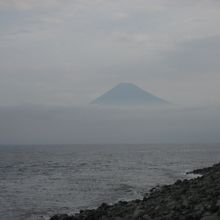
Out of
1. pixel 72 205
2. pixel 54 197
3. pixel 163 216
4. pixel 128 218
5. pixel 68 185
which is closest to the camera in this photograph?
pixel 163 216

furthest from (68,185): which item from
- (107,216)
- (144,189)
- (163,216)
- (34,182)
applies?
(163,216)

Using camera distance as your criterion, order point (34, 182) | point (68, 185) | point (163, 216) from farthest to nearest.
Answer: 1. point (34, 182)
2. point (68, 185)
3. point (163, 216)

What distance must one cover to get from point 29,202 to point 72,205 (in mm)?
2795

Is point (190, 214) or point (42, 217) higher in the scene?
point (190, 214)

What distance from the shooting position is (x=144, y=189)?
99.2 feet

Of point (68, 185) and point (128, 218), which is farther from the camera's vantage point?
point (68, 185)

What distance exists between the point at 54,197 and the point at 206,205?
54.0 feet

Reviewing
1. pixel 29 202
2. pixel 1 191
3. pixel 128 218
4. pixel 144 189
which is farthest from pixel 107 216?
pixel 1 191

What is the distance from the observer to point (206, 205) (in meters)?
11.6

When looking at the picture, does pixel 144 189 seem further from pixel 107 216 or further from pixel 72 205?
pixel 107 216

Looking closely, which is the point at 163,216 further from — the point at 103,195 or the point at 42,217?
the point at 103,195

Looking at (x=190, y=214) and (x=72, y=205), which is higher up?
(x=190, y=214)

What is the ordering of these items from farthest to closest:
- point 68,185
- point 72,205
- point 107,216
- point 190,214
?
point 68,185 < point 72,205 < point 107,216 < point 190,214

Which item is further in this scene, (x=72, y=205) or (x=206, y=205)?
(x=72, y=205)
